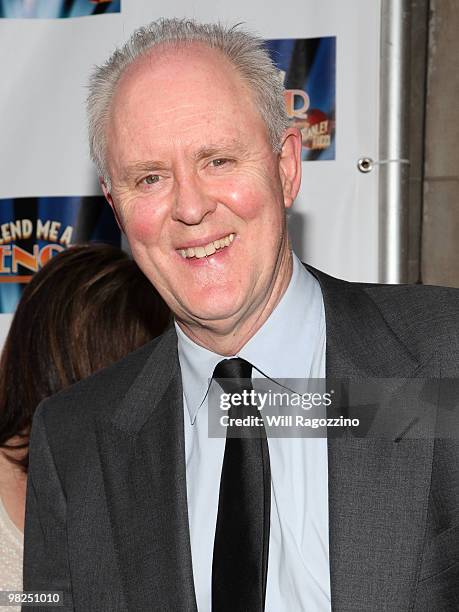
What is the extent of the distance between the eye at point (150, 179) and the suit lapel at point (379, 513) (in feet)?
1.66

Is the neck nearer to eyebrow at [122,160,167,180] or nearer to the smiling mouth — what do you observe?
the smiling mouth

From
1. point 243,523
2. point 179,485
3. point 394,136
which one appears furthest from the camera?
point 394,136

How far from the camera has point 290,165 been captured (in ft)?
5.73

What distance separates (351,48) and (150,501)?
4.09 ft

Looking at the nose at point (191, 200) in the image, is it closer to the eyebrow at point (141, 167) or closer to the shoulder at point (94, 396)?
the eyebrow at point (141, 167)

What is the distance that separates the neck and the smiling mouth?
4.9 inches

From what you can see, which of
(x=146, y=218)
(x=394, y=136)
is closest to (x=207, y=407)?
(x=146, y=218)

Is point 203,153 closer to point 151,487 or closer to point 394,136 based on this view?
point 151,487

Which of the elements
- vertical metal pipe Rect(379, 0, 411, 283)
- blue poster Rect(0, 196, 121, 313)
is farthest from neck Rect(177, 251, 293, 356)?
blue poster Rect(0, 196, 121, 313)

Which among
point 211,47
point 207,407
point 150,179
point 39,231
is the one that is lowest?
point 207,407

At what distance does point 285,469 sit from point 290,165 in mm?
550

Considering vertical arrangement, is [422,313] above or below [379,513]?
above

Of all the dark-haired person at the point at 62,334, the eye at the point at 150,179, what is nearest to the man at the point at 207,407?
the eye at the point at 150,179

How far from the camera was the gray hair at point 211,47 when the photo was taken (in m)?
1.67
